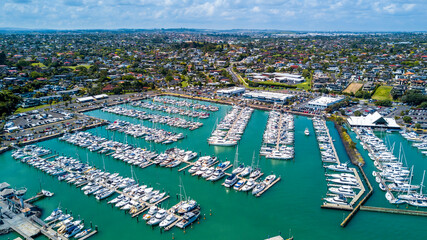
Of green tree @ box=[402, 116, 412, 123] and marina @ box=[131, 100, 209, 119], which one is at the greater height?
green tree @ box=[402, 116, 412, 123]

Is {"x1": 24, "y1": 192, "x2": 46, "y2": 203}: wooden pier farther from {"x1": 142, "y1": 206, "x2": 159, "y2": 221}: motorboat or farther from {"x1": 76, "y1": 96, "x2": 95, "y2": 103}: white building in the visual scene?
{"x1": 76, "y1": 96, "x2": 95, "y2": 103}: white building

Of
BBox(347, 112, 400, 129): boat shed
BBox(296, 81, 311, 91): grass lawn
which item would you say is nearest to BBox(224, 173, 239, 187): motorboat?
BBox(347, 112, 400, 129): boat shed

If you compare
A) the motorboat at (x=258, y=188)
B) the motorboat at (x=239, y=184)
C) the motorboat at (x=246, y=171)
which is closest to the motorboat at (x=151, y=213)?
the motorboat at (x=239, y=184)

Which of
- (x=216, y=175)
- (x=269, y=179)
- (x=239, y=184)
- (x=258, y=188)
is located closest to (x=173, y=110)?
(x=216, y=175)

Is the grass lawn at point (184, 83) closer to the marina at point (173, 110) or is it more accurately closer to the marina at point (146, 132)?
the marina at point (173, 110)

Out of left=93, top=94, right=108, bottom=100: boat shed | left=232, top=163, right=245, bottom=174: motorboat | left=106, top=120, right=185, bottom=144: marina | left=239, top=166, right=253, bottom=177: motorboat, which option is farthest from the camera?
left=93, top=94, right=108, bottom=100: boat shed

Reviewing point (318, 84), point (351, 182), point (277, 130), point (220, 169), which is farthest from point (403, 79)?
point (220, 169)
